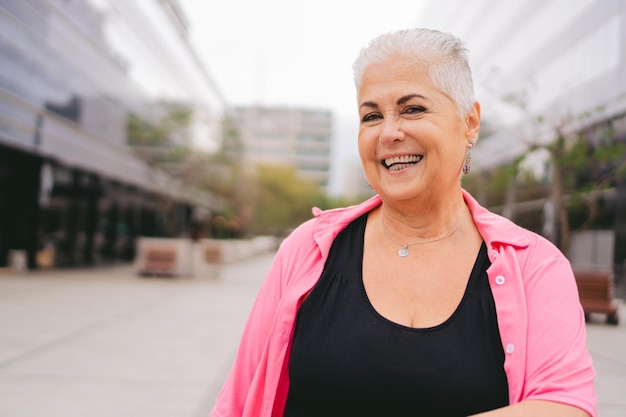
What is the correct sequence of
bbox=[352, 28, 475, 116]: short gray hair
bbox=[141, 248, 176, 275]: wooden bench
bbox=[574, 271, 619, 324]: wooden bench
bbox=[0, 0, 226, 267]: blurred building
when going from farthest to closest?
bbox=[141, 248, 176, 275]: wooden bench < bbox=[0, 0, 226, 267]: blurred building < bbox=[574, 271, 619, 324]: wooden bench < bbox=[352, 28, 475, 116]: short gray hair

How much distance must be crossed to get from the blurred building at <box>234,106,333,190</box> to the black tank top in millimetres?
112287

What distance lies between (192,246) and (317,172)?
10206 centimetres

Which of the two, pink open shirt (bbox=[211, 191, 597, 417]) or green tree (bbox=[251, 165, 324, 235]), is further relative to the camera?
green tree (bbox=[251, 165, 324, 235])

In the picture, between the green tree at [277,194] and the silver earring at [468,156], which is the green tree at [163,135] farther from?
the green tree at [277,194]

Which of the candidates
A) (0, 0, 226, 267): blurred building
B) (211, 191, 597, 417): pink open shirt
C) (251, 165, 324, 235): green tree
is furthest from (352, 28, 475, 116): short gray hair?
(251, 165, 324, 235): green tree

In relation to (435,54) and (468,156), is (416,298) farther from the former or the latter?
(435,54)

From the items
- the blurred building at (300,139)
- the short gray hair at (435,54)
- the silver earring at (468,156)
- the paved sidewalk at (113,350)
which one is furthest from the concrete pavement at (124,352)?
the blurred building at (300,139)

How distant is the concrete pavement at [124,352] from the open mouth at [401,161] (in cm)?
334

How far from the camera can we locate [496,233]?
1.57m

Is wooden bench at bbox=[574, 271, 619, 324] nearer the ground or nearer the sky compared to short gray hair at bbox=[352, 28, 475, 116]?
nearer the ground

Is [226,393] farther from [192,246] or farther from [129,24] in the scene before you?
[129,24]

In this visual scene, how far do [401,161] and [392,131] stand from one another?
3.4 inches

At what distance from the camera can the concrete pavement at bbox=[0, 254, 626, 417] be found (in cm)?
454

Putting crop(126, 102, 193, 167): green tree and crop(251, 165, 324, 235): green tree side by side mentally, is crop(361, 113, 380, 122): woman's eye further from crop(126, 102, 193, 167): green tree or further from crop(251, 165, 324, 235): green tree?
crop(251, 165, 324, 235): green tree
